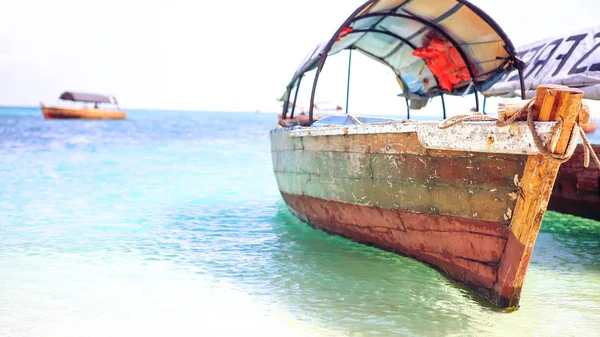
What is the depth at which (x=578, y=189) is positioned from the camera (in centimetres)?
788

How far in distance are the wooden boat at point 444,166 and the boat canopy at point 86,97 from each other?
48651mm

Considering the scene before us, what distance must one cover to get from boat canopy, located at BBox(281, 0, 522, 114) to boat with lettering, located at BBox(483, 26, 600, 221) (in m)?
1.38

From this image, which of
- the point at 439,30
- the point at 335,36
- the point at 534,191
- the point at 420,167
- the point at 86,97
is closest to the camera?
the point at 534,191

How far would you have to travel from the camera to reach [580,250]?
6523mm

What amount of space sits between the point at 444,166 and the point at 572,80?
17.6 feet

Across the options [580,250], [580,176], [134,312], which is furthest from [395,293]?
[580,176]

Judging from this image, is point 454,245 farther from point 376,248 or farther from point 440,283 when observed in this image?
point 376,248

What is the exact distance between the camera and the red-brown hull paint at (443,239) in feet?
13.7

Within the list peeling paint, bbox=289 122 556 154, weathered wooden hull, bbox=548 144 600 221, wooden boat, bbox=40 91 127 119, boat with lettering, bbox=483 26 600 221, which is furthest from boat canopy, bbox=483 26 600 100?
wooden boat, bbox=40 91 127 119

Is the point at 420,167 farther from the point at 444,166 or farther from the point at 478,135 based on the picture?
the point at 478,135

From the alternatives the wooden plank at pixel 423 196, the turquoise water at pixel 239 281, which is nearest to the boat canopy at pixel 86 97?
the turquoise water at pixel 239 281

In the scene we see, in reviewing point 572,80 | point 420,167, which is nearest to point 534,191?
point 420,167

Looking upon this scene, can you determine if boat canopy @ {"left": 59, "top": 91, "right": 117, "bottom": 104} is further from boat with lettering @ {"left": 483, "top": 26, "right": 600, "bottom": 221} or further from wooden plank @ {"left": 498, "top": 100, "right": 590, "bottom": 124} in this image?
wooden plank @ {"left": 498, "top": 100, "right": 590, "bottom": 124}

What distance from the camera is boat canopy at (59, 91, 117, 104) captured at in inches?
1993
